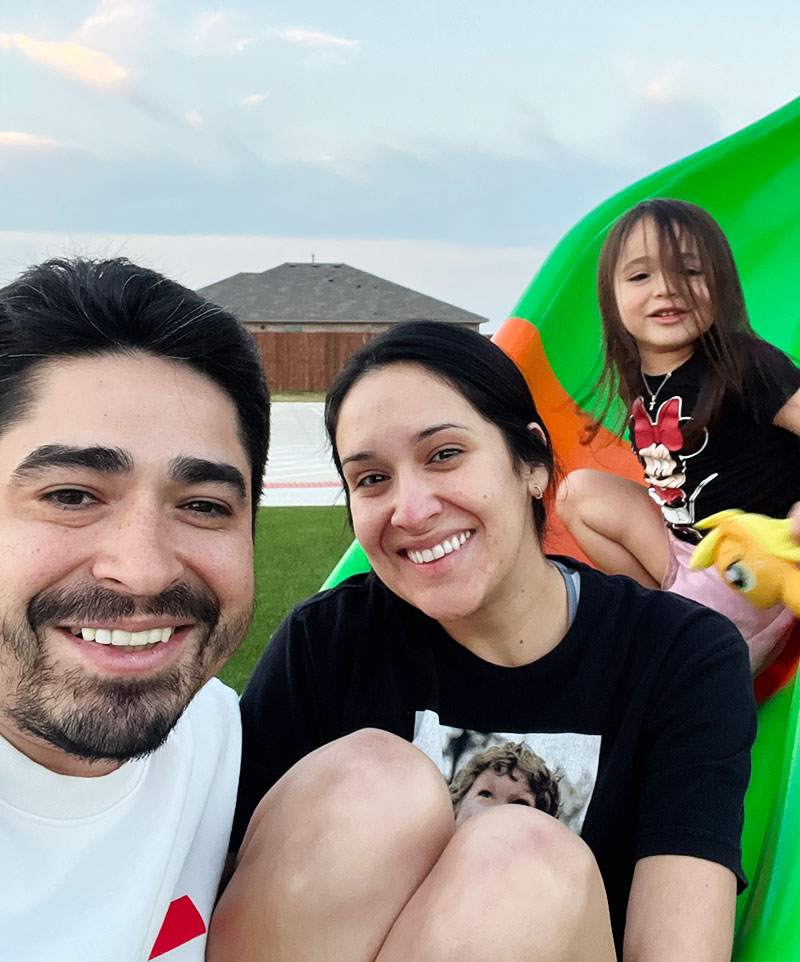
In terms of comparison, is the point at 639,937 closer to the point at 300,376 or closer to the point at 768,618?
the point at 768,618

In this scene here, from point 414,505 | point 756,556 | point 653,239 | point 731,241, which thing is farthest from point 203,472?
point 731,241

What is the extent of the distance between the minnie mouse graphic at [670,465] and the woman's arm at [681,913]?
114 centimetres

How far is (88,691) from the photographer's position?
0.94 meters

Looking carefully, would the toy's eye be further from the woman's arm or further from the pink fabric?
the woman's arm

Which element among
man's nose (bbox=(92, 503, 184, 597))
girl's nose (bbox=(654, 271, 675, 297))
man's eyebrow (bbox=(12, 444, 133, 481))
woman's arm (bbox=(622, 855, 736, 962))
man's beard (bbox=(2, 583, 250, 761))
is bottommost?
woman's arm (bbox=(622, 855, 736, 962))

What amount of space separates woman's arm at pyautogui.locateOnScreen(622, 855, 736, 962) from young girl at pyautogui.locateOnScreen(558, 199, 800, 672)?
976 millimetres

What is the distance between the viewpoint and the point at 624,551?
2.26 meters

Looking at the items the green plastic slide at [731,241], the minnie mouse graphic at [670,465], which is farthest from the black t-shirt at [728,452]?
the green plastic slide at [731,241]

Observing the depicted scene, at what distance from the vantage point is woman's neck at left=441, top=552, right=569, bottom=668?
4.53 feet

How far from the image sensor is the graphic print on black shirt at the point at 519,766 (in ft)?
4.23

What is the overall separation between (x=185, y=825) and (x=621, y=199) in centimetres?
266

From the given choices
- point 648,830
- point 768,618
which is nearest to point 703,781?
point 648,830

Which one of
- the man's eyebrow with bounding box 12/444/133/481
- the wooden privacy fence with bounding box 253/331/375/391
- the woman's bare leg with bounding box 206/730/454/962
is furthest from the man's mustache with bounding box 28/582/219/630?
the wooden privacy fence with bounding box 253/331/375/391

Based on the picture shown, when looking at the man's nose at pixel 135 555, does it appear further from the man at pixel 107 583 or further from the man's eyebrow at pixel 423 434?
the man's eyebrow at pixel 423 434
